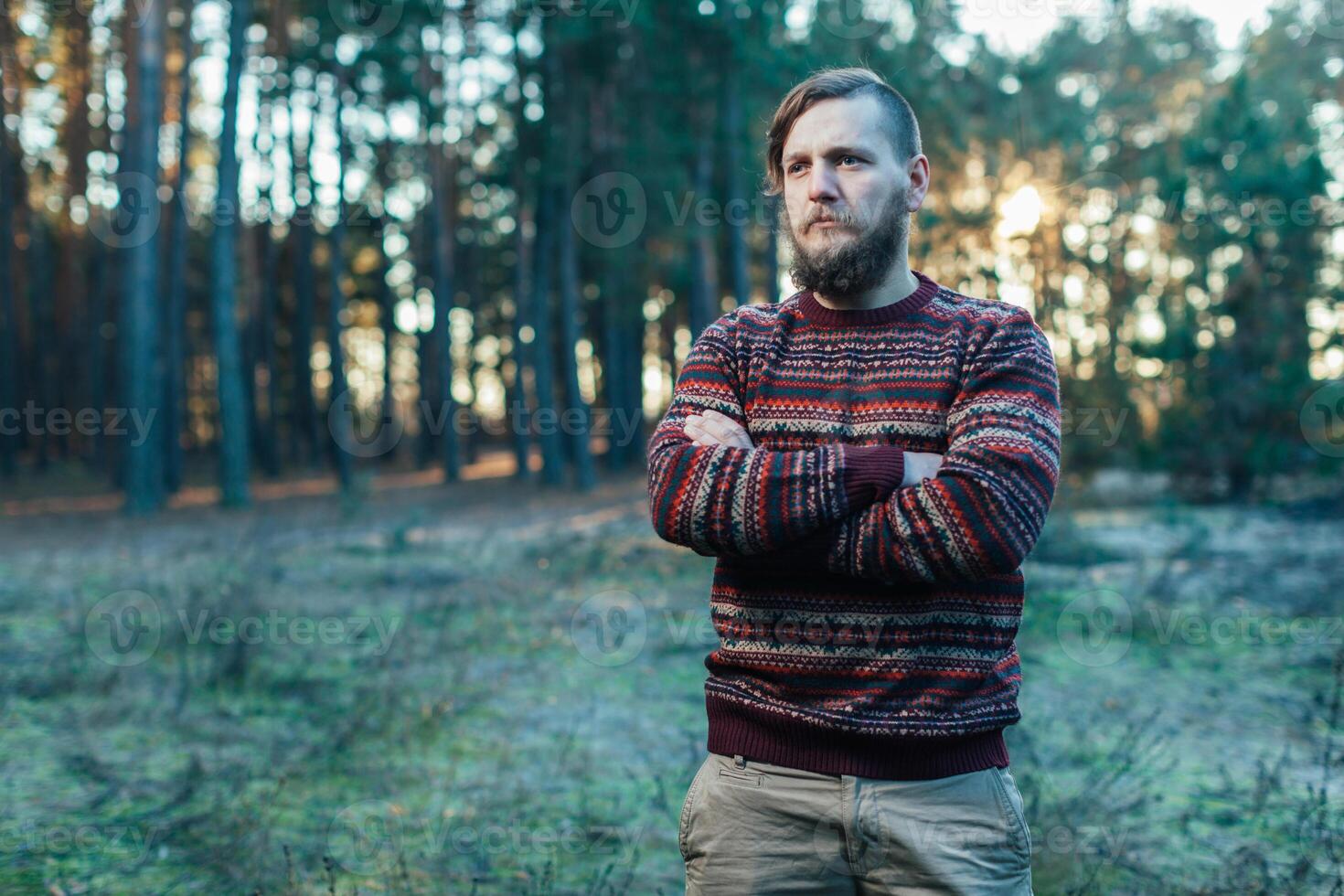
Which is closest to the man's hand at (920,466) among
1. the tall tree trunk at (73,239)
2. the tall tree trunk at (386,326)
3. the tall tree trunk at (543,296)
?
the tall tree trunk at (543,296)

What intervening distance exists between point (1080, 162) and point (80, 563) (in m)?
23.3

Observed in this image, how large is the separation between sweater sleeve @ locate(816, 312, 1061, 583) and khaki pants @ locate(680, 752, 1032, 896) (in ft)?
1.46

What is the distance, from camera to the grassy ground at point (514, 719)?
14.7ft

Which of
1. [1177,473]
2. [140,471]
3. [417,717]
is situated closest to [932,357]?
[417,717]

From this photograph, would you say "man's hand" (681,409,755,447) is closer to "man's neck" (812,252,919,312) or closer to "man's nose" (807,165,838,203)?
"man's neck" (812,252,919,312)

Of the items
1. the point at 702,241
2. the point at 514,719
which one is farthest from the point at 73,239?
the point at 514,719

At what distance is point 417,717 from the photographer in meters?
6.44

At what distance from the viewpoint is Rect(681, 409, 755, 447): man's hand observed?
2482 millimetres

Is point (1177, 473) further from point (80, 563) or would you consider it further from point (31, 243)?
point (31, 243)

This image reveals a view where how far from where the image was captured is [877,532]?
2236mm

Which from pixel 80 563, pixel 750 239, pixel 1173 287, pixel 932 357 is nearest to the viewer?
pixel 932 357

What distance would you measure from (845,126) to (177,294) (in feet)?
75.1

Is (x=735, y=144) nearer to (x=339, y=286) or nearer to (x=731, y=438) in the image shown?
(x=339, y=286)

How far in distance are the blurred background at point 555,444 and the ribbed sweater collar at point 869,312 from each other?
2.29m
